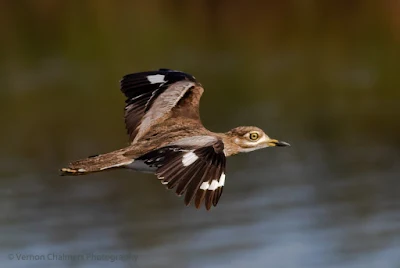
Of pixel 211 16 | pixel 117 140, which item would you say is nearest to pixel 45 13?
pixel 211 16

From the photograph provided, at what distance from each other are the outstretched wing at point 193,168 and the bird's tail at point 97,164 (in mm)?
256

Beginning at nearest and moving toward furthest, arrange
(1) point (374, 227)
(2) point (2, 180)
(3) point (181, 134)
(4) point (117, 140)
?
(3) point (181, 134), (1) point (374, 227), (2) point (2, 180), (4) point (117, 140)

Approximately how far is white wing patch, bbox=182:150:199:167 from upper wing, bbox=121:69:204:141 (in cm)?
169

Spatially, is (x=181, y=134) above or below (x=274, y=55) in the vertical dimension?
above

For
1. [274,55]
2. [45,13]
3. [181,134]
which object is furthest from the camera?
[45,13]

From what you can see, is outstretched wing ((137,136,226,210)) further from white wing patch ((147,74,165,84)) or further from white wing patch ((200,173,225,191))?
white wing patch ((147,74,165,84))

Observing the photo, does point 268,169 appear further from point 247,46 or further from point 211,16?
point 211,16

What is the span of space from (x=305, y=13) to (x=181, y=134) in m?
21.5

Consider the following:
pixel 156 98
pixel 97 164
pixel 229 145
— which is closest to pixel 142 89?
pixel 156 98

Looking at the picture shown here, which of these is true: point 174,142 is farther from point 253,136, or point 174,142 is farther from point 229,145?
point 253,136

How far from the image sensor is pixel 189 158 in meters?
8.73

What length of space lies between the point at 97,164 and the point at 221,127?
9.90m

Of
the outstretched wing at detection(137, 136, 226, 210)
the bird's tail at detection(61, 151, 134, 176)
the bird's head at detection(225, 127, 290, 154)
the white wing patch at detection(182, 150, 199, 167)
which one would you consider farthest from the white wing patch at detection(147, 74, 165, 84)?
the white wing patch at detection(182, 150, 199, 167)

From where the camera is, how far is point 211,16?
99.3ft
